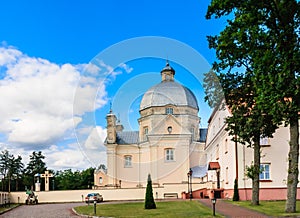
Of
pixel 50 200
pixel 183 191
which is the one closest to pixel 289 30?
pixel 183 191

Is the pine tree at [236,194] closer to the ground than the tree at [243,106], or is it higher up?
closer to the ground

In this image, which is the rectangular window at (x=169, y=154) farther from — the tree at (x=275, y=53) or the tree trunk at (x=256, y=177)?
the tree at (x=275, y=53)

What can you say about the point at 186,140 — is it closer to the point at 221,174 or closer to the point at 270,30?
the point at 221,174

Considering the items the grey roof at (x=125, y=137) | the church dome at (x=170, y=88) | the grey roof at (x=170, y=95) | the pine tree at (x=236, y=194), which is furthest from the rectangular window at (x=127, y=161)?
the pine tree at (x=236, y=194)

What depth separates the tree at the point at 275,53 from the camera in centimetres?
1778

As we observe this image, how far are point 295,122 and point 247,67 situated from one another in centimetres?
422

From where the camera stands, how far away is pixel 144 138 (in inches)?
1452

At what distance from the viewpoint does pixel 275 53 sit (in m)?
18.3

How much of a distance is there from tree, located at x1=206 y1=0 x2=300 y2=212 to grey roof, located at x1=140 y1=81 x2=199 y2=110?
12.5ft

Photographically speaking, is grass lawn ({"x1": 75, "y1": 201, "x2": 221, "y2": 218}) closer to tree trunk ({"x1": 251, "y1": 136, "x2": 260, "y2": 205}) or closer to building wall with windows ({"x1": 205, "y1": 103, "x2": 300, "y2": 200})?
tree trunk ({"x1": 251, "y1": 136, "x2": 260, "y2": 205})

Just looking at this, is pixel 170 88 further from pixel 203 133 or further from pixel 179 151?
pixel 203 133

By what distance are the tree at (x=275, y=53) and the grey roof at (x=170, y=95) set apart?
3801mm

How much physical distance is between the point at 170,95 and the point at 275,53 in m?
12.1

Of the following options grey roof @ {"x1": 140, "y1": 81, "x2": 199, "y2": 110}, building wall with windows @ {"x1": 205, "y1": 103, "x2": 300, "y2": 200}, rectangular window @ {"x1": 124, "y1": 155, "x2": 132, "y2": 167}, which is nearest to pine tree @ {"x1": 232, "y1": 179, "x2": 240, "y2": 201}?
building wall with windows @ {"x1": 205, "y1": 103, "x2": 300, "y2": 200}
